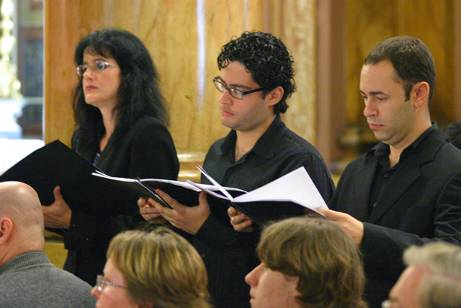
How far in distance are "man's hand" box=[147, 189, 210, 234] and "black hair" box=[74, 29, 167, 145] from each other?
29.8 inches

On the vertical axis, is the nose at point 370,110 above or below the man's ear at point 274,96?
above

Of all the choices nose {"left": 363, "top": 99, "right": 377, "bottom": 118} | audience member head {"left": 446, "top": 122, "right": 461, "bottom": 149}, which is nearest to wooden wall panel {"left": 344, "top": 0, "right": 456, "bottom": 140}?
audience member head {"left": 446, "top": 122, "right": 461, "bottom": 149}

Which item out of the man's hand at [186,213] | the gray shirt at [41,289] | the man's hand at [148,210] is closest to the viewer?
the gray shirt at [41,289]

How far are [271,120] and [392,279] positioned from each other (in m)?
0.86

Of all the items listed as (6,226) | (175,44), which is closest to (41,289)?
(6,226)

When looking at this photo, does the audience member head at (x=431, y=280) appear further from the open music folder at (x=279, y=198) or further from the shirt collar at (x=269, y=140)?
the shirt collar at (x=269, y=140)

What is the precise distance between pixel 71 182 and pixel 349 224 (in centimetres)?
126

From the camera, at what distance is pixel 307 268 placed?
3217 mm

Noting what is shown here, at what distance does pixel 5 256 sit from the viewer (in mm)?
4074

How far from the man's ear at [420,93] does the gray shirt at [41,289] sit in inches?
49.2

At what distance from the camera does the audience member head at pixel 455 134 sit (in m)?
4.79

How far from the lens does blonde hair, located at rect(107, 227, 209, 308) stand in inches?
128

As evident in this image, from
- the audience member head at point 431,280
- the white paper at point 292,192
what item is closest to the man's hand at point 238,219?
the white paper at point 292,192

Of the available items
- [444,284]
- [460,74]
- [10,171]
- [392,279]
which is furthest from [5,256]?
[460,74]
